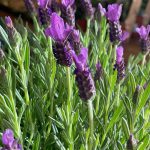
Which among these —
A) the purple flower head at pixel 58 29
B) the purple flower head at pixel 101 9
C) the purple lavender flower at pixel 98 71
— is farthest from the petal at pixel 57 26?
the purple flower head at pixel 101 9

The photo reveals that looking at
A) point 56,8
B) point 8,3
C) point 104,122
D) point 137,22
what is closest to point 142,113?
point 104,122

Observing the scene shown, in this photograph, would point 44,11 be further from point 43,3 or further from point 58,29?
point 58,29

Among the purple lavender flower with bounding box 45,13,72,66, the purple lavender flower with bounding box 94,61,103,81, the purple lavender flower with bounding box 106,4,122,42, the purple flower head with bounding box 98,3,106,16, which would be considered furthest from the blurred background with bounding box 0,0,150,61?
the purple lavender flower with bounding box 45,13,72,66

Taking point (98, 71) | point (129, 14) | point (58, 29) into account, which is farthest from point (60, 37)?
point (129, 14)

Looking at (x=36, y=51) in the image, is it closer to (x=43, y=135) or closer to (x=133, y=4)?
(x=43, y=135)

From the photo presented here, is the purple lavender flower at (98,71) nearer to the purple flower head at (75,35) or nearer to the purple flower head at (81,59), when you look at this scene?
the purple flower head at (75,35)

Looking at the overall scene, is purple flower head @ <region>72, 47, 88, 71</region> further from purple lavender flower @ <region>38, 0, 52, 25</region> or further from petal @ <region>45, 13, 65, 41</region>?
purple lavender flower @ <region>38, 0, 52, 25</region>
